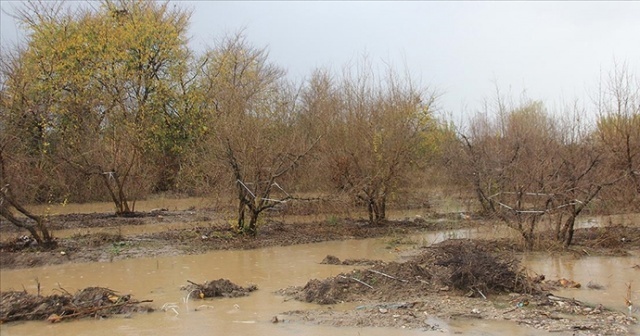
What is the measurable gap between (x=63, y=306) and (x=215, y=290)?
2.38m

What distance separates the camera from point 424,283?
10.3 meters

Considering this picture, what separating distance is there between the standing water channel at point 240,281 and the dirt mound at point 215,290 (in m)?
0.18

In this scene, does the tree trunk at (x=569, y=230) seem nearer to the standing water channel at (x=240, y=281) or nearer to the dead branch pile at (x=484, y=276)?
the standing water channel at (x=240, y=281)

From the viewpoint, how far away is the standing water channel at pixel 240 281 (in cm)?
831

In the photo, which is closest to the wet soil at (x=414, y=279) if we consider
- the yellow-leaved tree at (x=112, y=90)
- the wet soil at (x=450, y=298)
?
the wet soil at (x=450, y=298)

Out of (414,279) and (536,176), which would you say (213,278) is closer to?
(414,279)

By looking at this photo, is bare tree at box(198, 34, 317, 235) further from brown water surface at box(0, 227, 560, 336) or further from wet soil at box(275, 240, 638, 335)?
wet soil at box(275, 240, 638, 335)

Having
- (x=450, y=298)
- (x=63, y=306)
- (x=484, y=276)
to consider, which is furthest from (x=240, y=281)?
(x=484, y=276)

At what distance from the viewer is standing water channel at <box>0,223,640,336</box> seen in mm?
8312

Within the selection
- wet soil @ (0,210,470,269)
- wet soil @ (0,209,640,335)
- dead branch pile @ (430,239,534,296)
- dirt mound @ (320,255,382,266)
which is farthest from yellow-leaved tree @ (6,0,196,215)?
dead branch pile @ (430,239,534,296)

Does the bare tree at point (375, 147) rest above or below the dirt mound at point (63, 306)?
above

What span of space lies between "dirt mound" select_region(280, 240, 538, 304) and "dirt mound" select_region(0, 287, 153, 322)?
2746mm

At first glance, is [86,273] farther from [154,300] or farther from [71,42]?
[71,42]

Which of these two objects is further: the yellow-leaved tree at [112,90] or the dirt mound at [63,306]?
the yellow-leaved tree at [112,90]
